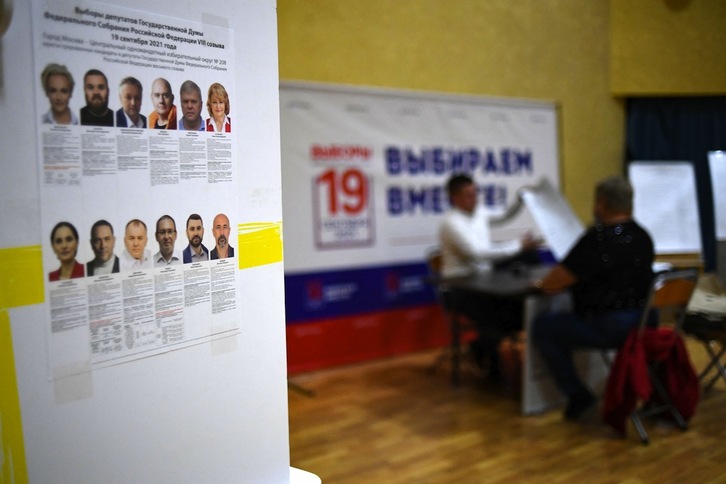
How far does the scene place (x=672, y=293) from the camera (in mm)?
3684

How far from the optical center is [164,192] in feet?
5.47

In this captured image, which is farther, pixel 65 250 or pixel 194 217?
pixel 194 217

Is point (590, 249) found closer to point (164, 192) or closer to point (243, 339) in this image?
point (243, 339)

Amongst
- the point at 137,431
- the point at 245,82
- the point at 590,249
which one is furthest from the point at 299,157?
the point at 137,431

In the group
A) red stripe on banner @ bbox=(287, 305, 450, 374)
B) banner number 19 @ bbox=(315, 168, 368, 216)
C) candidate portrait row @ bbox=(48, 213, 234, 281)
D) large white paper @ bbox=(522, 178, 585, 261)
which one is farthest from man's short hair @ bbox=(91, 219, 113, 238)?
banner number 19 @ bbox=(315, 168, 368, 216)

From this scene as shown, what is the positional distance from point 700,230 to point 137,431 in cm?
388

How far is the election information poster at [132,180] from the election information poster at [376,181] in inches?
120

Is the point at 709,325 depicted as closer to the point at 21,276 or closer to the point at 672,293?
the point at 672,293

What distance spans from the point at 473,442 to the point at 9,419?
2.68 metres

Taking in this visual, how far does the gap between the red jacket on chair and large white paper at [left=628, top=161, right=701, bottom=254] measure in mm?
934

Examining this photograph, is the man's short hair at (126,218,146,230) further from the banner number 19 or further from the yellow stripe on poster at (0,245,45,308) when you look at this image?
the banner number 19

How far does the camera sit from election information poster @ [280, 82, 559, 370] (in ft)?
16.3

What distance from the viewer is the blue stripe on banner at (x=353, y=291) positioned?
5.00 metres

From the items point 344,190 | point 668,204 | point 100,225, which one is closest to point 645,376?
point 668,204
